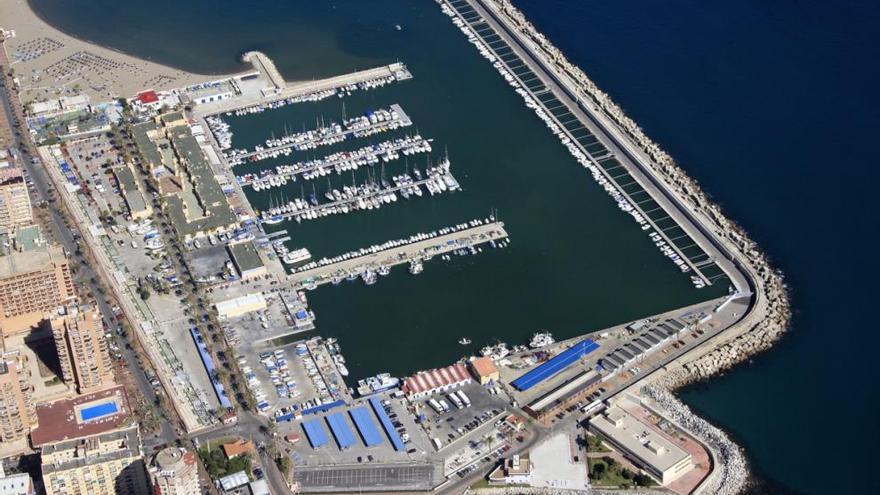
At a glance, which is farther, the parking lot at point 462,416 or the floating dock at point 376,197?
the floating dock at point 376,197

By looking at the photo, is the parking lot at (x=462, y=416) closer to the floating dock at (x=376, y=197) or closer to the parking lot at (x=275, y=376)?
the parking lot at (x=275, y=376)

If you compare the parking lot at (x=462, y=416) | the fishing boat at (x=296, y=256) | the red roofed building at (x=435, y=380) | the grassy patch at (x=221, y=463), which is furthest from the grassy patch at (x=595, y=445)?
the fishing boat at (x=296, y=256)

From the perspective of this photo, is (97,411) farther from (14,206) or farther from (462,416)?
(462,416)

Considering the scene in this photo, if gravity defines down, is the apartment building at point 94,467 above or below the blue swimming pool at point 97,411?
below

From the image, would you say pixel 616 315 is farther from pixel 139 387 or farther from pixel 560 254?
pixel 139 387

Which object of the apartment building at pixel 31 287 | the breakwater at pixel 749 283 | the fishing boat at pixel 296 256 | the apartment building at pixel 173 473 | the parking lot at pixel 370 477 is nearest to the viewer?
the apartment building at pixel 173 473

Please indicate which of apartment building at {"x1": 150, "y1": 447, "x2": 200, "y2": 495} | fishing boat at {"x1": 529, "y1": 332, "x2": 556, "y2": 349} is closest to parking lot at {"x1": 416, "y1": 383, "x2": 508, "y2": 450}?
fishing boat at {"x1": 529, "y1": 332, "x2": 556, "y2": 349}

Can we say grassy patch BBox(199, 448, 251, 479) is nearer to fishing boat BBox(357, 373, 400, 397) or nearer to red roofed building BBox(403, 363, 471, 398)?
fishing boat BBox(357, 373, 400, 397)
